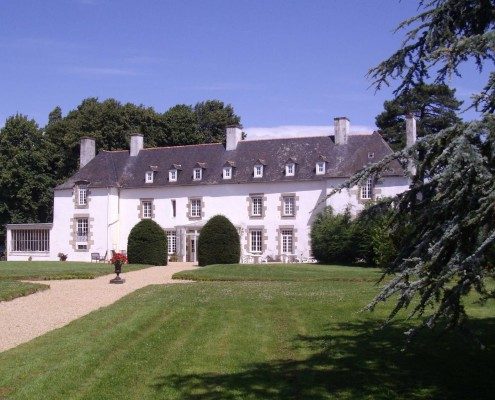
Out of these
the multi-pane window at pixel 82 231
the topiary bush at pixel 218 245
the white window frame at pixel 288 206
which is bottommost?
the topiary bush at pixel 218 245

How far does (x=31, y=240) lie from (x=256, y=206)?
15295mm

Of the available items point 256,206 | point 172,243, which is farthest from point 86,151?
point 256,206

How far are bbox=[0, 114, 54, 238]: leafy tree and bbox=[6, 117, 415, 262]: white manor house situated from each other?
6.44m

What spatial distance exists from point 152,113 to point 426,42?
43769 millimetres

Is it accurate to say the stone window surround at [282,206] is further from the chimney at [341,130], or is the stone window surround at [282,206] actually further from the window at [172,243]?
the window at [172,243]

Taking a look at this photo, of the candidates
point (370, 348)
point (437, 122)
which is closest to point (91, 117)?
point (437, 122)

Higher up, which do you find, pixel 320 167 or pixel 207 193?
pixel 320 167

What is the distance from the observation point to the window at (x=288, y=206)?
34925 mm

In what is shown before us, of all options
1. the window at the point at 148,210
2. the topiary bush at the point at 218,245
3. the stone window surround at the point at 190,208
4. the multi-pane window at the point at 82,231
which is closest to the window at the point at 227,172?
the stone window surround at the point at 190,208

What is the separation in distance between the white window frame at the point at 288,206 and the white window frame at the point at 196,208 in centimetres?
509

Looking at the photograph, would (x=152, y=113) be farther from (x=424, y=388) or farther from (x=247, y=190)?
(x=424, y=388)

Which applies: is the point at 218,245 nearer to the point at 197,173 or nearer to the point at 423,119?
the point at 197,173

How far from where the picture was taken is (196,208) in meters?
37.1

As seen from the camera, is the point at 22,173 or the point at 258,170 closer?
the point at 258,170
